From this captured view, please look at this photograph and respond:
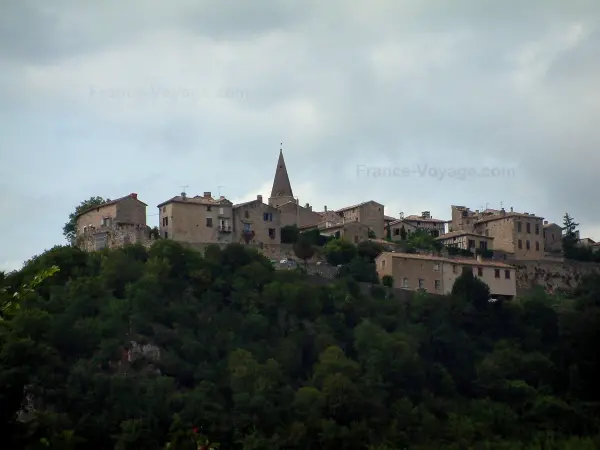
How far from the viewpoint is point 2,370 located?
35656 millimetres

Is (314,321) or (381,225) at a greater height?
(381,225)

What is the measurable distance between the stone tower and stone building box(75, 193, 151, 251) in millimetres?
12989

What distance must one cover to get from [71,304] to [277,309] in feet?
30.9

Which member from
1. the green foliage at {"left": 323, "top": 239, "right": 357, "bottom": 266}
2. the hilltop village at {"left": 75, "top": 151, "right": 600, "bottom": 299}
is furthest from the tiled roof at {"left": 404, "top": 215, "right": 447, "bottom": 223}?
the green foliage at {"left": 323, "top": 239, "right": 357, "bottom": 266}

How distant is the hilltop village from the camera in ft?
192

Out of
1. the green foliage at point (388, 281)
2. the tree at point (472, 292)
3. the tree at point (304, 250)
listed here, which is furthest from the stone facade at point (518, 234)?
the tree at point (304, 250)

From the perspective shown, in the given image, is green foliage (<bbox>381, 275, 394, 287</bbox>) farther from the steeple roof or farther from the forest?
the steeple roof

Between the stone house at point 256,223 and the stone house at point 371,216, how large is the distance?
7991 mm

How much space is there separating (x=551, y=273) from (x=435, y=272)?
944 cm

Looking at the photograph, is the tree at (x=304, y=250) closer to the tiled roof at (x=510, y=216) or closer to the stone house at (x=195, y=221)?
the stone house at (x=195, y=221)

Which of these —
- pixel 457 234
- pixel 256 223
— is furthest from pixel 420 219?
pixel 256 223

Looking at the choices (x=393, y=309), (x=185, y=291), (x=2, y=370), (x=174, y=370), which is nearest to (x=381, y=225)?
(x=393, y=309)

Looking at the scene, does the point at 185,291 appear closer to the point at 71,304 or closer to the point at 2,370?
the point at 71,304

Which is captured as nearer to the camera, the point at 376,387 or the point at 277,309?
the point at 376,387
